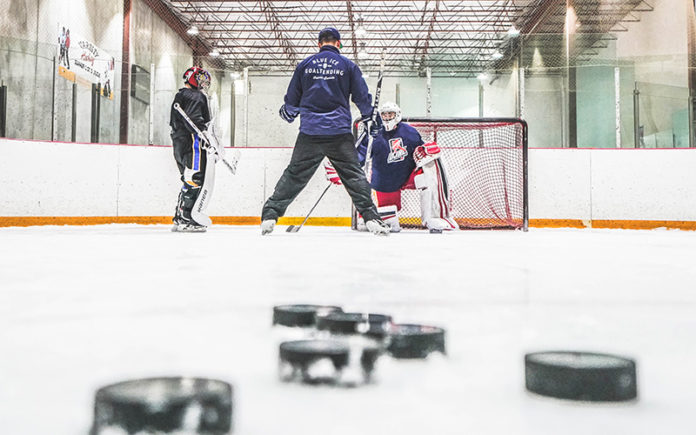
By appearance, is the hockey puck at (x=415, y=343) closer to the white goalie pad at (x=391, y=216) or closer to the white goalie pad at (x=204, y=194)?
the white goalie pad at (x=204, y=194)

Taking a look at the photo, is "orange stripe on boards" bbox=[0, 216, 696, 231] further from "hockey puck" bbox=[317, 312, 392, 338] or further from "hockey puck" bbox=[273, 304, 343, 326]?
"hockey puck" bbox=[317, 312, 392, 338]

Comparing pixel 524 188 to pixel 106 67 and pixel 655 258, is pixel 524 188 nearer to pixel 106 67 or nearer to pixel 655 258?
pixel 655 258

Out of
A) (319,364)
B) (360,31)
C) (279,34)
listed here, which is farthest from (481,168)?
Result: (279,34)

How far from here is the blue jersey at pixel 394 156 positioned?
17.4ft

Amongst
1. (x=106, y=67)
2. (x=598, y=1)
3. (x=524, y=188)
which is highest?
(x=598, y=1)

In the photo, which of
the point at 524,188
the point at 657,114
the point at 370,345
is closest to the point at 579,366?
the point at 370,345

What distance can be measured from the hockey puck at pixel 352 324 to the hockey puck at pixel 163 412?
1.14ft

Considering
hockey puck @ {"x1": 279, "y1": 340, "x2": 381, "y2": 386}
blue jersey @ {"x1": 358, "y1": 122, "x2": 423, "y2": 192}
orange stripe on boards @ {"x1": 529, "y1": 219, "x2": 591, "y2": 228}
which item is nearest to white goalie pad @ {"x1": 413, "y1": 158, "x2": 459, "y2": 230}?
blue jersey @ {"x1": 358, "y1": 122, "x2": 423, "y2": 192}

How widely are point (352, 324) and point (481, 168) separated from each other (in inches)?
242

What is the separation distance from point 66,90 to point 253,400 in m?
7.11

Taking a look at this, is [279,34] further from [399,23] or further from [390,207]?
[390,207]

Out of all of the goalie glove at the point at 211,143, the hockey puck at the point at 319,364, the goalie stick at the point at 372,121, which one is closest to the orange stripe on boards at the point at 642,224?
the goalie stick at the point at 372,121

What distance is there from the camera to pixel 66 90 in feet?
22.2

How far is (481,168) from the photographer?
267 inches
